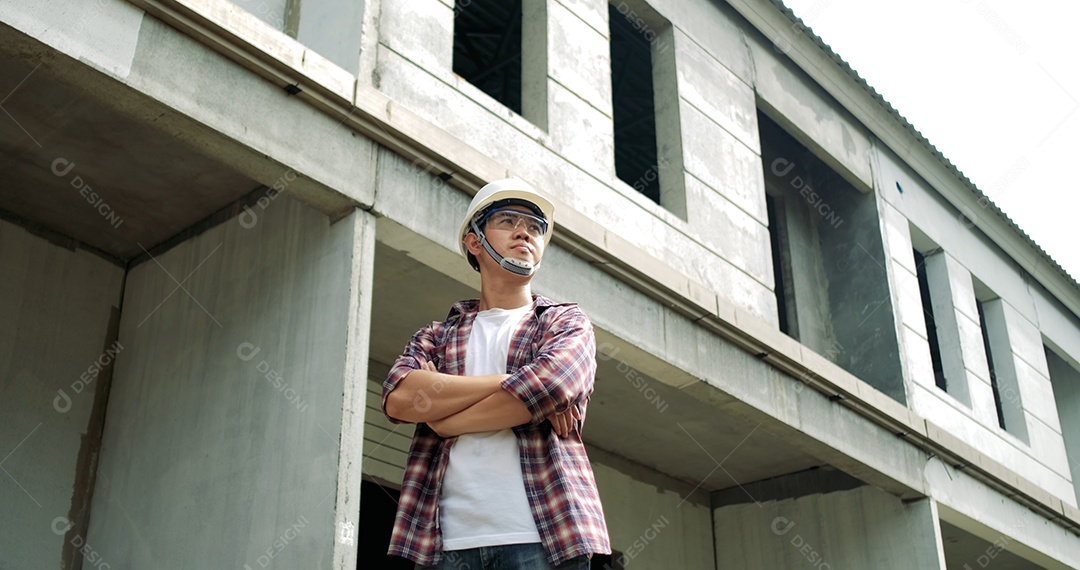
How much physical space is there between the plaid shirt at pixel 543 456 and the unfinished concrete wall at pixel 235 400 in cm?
163

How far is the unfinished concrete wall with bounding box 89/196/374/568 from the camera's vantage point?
5633 millimetres

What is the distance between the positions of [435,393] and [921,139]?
10.7 meters

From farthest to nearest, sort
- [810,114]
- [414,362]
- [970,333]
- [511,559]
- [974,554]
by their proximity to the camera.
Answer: [970,333] < [974,554] < [810,114] < [414,362] < [511,559]

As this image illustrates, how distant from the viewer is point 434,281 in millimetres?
7266

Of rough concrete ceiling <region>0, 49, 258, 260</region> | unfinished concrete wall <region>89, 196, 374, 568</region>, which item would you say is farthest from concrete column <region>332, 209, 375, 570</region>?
rough concrete ceiling <region>0, 49, 258, 260</region>

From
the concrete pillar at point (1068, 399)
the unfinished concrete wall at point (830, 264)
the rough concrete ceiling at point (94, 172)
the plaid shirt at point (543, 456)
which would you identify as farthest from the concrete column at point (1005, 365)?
the plaid shirt at point (543, 456)

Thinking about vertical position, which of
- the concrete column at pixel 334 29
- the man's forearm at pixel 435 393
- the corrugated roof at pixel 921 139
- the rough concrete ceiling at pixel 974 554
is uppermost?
the corrugated roof at pixel 921 139

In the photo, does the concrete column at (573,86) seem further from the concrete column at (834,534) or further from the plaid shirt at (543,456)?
Result: the plaid shirt at (543,456)

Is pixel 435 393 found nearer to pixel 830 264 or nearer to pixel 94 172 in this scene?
pixel 94 172

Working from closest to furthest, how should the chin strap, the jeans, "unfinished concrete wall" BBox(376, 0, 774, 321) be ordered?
1. the jeans
2. the chin strap
3. "unfinished concrete wall" BBox(376, 0, 774, 321)

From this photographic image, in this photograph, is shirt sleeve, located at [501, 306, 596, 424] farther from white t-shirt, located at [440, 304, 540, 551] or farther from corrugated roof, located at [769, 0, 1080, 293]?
corrugated roof, located at [769, 0, 1080, 293]

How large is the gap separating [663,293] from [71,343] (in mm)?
3921

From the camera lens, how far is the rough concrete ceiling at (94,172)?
6031mm

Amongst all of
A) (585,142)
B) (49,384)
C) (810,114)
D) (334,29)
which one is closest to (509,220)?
(334,29)
